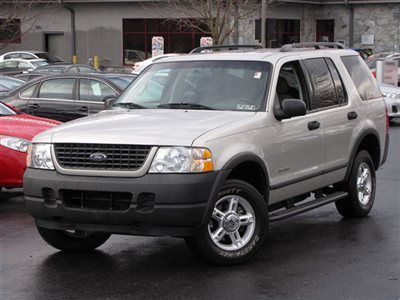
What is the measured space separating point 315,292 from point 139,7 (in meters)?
36.9

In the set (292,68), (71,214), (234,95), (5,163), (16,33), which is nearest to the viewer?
(71,214)

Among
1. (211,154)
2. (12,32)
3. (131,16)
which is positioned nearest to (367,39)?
Result: (131,16)

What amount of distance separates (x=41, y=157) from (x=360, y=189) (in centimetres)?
363

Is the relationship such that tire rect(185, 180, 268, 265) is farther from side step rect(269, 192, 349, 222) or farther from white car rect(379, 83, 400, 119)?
white car rect(379, 83, 400, 119)

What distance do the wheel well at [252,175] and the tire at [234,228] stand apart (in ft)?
0.61

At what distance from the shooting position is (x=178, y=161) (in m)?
6.02

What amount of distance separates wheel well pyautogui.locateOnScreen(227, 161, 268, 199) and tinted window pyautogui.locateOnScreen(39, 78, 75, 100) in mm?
8482

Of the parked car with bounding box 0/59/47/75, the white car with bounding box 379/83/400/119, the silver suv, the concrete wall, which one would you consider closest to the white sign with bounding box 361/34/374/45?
the concrete wall

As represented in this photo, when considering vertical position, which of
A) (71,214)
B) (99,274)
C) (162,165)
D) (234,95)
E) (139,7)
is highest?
(139,7)

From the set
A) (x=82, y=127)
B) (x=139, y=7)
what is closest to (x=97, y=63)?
(x=139, y=7)

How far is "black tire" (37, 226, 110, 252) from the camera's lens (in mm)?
6975

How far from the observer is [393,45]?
4384 centimetres

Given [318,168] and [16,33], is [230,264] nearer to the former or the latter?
[318,168]

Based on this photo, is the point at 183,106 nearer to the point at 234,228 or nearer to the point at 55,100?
the point at 234,228
